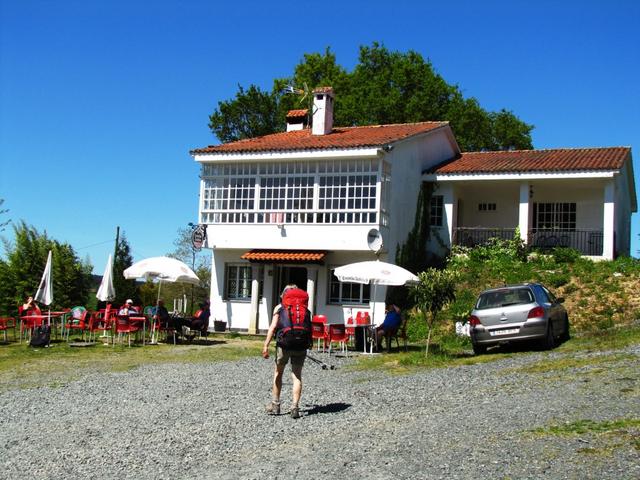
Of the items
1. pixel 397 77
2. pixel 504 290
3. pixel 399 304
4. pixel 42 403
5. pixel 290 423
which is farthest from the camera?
pixel 397 77

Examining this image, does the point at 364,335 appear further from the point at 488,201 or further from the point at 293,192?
the point at 488,201

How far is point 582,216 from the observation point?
2816cm

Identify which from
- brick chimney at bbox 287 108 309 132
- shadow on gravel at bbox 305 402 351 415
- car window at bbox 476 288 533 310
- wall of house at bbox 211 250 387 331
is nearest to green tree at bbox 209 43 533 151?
brick chimney at bbox 287 108 309 132

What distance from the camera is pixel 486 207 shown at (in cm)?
2984

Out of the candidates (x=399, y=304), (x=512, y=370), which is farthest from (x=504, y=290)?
(x=399, y=304)

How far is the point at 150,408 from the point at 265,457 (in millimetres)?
3776

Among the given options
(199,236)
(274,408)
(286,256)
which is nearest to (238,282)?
(199,236)

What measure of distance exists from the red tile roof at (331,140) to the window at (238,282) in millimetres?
4037

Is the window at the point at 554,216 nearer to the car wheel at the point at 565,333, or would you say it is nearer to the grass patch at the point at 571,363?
the car wheel at the point at 565,333

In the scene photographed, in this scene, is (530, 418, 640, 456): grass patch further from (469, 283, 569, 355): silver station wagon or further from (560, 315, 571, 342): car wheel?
(560, 315, 571, 342): car wheel

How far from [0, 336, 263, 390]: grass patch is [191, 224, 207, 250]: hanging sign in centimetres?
447

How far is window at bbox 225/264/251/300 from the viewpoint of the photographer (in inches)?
1001

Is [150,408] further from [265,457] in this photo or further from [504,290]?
[504,290]

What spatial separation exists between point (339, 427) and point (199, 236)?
55.7 feet
